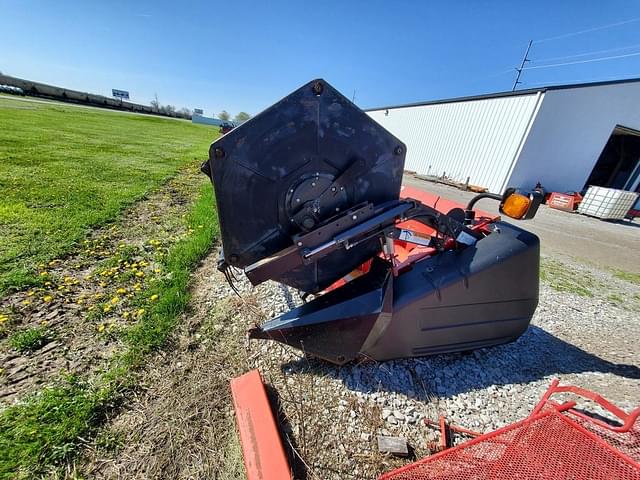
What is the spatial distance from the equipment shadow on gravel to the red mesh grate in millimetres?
542

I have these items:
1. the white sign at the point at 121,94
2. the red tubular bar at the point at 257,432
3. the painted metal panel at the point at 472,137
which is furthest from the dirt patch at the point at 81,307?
the white sign at the point at 121,94

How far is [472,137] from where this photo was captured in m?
15.6

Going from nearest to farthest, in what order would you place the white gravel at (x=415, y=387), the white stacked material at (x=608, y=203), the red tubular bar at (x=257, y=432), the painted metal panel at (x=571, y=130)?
the red tubular bar at (x=257, y=432), the white gravel at (x=415, y=387), the white stacked material at (x=608, y=203), the painted metal panel at (x=571, y=130)

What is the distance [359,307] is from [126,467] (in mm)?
1524

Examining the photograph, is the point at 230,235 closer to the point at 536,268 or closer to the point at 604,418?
the point at 536,268

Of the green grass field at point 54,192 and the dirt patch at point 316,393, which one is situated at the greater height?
the dirt patch at point 316,393

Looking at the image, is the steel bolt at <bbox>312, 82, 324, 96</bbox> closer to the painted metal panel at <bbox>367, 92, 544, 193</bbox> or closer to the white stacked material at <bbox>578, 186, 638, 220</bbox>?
the painted metal panel at <bbox>367, 92, 544, 193</bbox>

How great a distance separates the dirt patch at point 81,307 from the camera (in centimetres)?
186

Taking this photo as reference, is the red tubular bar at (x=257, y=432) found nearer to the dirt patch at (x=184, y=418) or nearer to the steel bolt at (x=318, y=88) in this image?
the dirt patch at (x=184, y=418)

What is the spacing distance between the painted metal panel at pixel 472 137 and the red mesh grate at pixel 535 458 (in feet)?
49.4

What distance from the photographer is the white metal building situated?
41.8 ft

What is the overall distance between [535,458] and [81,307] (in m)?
3.44

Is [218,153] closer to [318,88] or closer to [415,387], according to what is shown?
[318,88]

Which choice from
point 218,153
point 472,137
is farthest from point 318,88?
point 472,137
